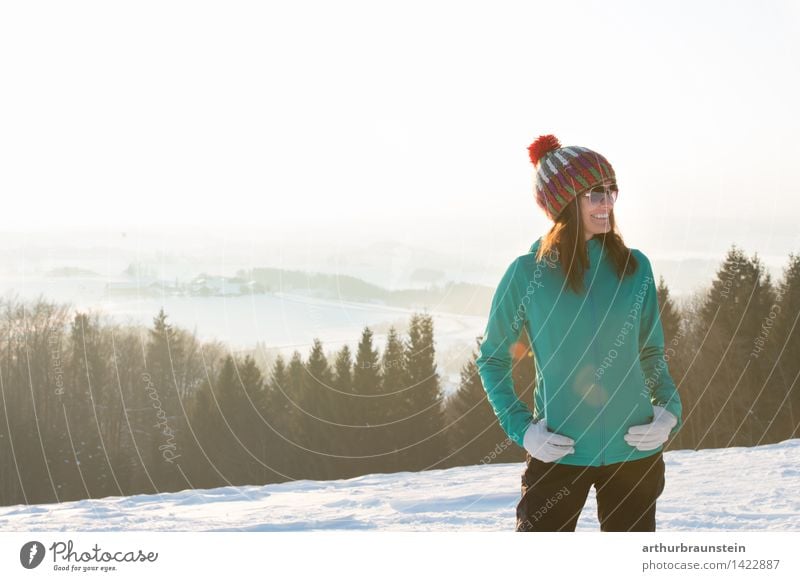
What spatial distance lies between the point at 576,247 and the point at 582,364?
1.05ft

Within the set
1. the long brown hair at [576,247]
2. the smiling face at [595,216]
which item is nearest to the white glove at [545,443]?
the long brown hair at [576,247]

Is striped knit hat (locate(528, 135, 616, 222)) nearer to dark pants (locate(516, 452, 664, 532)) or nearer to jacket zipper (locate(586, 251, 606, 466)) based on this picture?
jacket zipper (locate(586, 251, 606, 466))

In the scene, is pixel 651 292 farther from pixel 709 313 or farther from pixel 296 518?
pixel 709 313

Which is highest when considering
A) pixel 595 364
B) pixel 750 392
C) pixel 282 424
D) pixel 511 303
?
pixel 511 303

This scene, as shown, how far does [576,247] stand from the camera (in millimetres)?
1985

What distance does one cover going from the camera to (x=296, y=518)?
3379 millimetres

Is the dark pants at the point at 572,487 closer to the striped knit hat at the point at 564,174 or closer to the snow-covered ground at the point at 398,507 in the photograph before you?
the striped knit hat at the point at 564,174

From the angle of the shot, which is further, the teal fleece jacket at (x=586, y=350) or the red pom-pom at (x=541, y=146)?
the red pom-pom at (x=541, y=146)

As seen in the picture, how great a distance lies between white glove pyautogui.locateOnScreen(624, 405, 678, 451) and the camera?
1937 mm

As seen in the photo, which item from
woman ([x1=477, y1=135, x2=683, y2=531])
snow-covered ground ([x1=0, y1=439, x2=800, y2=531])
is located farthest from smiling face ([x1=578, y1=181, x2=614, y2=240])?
snow-covered ground ([x1=0, y1=439, x2=800, y2=531])

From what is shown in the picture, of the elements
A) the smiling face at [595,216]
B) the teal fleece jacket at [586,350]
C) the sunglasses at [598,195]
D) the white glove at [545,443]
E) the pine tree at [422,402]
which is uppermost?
the sunglasses at [598,195]

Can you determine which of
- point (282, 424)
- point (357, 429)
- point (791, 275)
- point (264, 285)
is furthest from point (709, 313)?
point (282, 424)

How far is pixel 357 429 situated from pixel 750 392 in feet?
18.8

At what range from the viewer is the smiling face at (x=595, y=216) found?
6.61 ft
